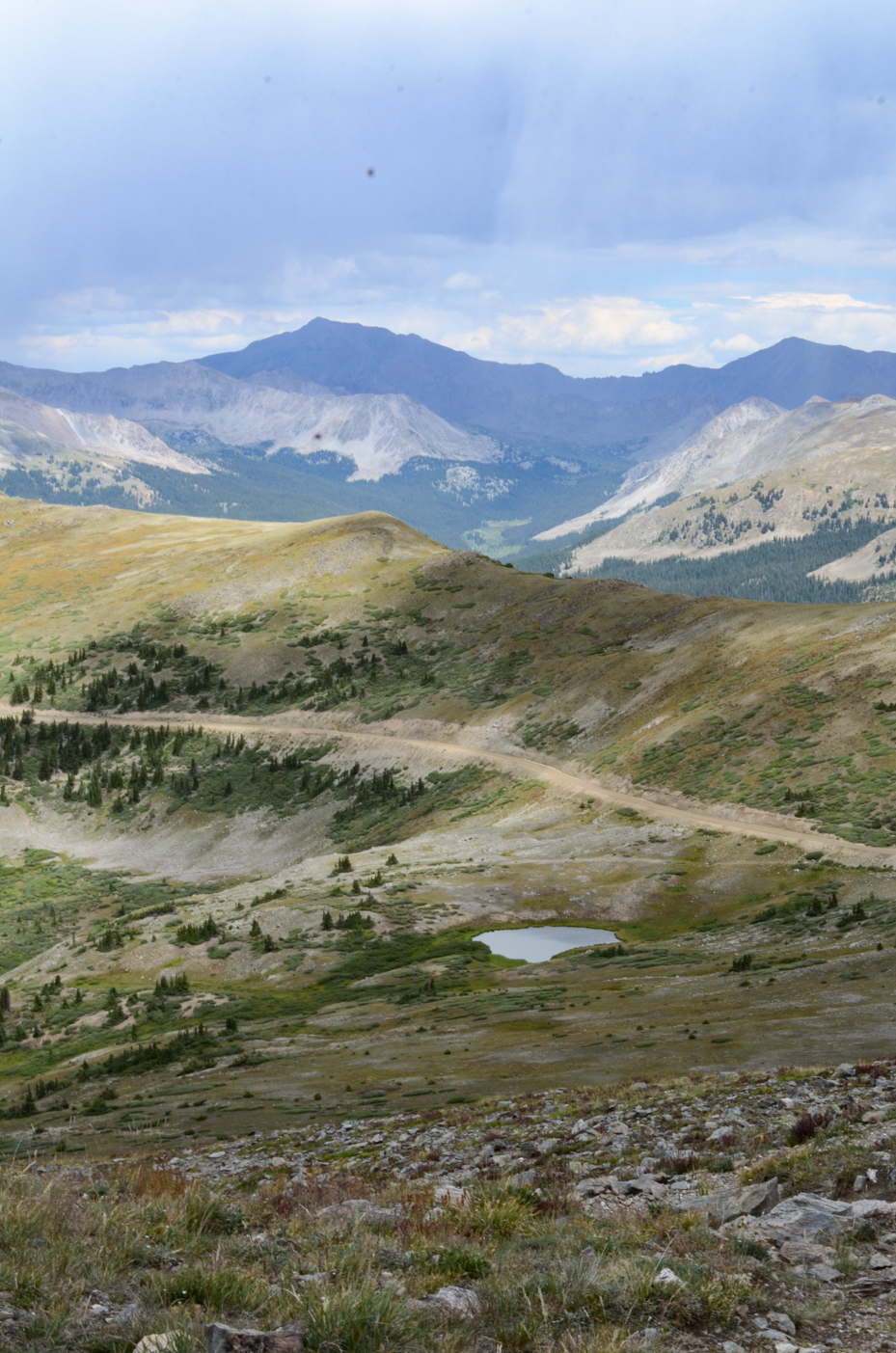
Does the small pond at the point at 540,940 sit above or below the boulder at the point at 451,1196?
below

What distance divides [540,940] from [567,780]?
98.1 feet

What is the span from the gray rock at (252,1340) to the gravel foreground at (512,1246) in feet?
0.08

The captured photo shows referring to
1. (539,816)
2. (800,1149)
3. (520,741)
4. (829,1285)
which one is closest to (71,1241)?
(829,1285)

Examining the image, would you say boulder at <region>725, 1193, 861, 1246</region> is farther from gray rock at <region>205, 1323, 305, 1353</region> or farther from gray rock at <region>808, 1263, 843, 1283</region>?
gray rock at <region>205, 1323, 305, 1353</region>

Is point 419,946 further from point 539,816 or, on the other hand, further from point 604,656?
point 604,656

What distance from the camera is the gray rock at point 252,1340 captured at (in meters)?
7.40

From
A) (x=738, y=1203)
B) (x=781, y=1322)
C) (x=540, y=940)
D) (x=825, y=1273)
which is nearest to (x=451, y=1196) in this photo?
(x=738, y=1203)

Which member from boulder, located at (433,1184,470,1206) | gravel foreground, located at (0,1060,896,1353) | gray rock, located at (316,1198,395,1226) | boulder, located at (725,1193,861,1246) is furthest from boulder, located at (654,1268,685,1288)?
boulder, located at (433,1184,470,1206)

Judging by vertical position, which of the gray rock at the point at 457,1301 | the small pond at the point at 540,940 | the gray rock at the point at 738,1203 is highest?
the gray rock at the point at 457,1301

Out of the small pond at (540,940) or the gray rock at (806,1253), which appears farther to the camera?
the small pond at (540,940)

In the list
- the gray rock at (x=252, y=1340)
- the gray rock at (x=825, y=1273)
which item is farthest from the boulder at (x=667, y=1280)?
the gray rock at (x=252, y=1340)

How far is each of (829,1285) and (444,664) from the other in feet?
342

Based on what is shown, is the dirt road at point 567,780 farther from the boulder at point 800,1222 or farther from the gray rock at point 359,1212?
the gray rock at point 359,1212

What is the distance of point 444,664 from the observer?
113 m
